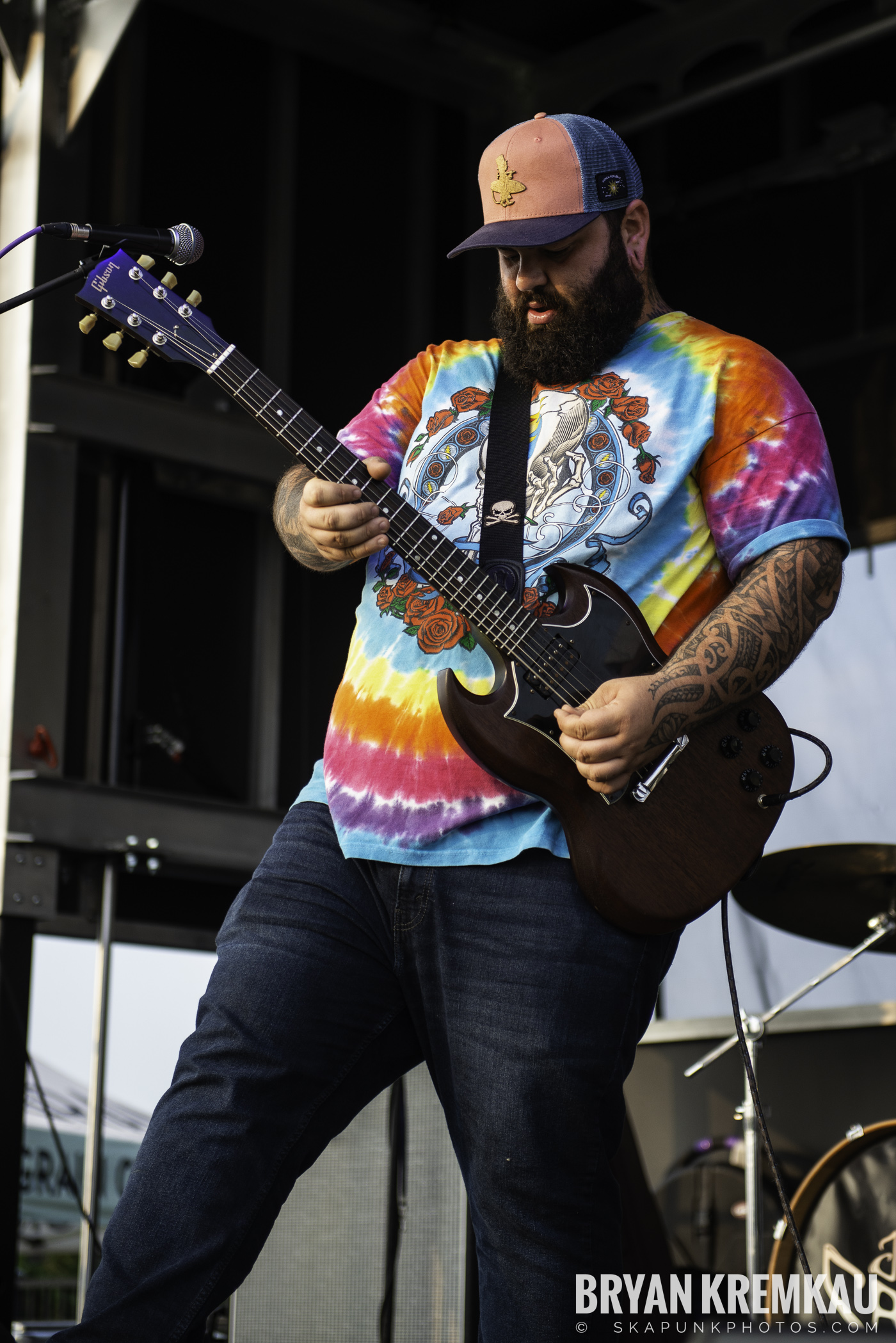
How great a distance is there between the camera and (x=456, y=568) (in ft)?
6.70

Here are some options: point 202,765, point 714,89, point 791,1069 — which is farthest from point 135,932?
point 714,89

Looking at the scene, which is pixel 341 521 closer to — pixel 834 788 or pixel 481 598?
pixel 481 598

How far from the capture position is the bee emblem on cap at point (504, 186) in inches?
85.0

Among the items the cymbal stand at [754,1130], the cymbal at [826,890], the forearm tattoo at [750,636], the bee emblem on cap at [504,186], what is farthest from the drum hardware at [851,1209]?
the bee emblem on cap at [504,186]

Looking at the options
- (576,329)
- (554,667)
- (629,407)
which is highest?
(576,329)

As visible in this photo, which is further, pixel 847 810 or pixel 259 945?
pixel 847 810

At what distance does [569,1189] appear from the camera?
1782 mm

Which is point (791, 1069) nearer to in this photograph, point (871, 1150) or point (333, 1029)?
point (871, 1150)

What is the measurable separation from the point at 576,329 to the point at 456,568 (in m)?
0.39

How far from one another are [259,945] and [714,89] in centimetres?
415

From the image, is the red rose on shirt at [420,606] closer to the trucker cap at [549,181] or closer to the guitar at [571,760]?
the guitar at [571,760]

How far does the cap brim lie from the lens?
2096 millimetres

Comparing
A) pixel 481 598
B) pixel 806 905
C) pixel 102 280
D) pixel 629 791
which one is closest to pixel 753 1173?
pixel 806 905

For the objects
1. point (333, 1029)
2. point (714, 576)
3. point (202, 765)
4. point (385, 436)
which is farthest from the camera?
point (202, 765)
